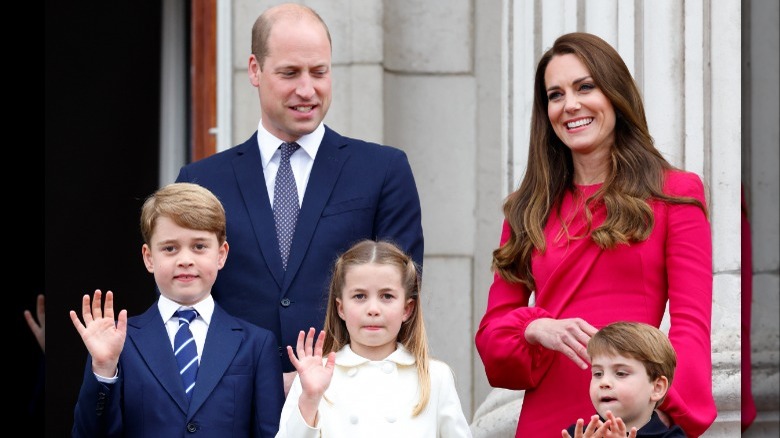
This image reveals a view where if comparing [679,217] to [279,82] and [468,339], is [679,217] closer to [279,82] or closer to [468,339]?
[279,82]

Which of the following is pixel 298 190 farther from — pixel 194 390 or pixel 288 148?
pixel 194 390

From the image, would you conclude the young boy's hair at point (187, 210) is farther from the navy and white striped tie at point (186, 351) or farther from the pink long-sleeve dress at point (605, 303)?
the pink long-sleeve dress at point (605, 303)

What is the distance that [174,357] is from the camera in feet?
11.1

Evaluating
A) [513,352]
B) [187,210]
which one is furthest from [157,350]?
[513,352]

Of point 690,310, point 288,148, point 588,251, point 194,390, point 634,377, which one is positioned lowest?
point 194,390

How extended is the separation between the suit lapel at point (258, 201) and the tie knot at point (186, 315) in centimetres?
27

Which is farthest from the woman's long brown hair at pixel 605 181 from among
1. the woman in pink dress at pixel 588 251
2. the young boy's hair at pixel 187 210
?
the young boy's hair at pixel 187 210

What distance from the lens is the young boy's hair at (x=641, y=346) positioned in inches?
114

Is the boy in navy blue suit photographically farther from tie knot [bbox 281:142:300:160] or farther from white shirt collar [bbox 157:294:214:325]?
tie knot [bbox 281:142:300:160]

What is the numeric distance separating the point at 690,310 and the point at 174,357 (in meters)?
1.31

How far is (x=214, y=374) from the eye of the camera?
3.34 m

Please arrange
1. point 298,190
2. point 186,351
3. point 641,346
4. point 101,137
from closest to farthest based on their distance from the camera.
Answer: point 641,346 < point 186,351 < point 298,190 < point 101,137

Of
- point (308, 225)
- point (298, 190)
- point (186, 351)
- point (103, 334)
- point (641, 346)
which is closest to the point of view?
point (641, 346)

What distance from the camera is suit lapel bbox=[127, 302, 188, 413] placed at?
10.9 ft
